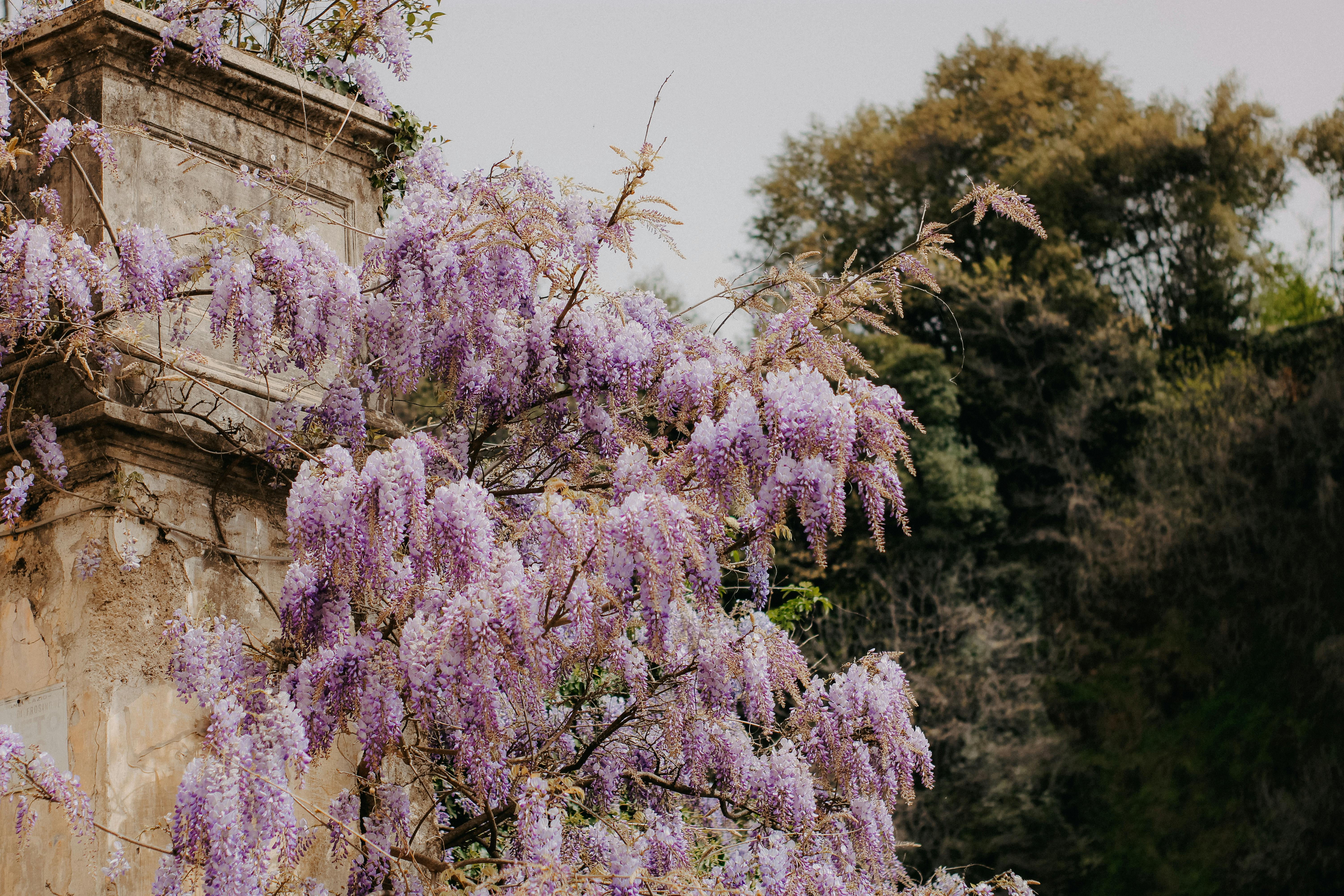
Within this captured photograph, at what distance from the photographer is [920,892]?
199 inches

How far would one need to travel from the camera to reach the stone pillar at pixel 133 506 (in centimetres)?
428

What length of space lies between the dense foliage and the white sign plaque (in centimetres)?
1102

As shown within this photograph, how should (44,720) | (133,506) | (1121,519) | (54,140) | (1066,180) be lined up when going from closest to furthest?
(44,720), (133,506), (54,140), (1121,519), (1066,180)

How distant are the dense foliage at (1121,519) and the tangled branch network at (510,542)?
32.2ft

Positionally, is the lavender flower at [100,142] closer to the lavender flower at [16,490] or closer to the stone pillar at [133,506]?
the stone pillar at [133,506]

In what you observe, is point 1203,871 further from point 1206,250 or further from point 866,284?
point 866,284

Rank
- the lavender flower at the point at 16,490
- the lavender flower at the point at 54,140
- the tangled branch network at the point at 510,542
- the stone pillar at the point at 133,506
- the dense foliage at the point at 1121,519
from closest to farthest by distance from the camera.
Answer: the tangled branch network at the point at 510,542 → the stone pillar at the point at 133,506 → the lavender flower at the point at 16,490 → the lavender flower at the point at 54,140 → the dense foliage at the point at 1121,519

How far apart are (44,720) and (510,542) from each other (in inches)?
62.2

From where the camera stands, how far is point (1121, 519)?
19.0 metres

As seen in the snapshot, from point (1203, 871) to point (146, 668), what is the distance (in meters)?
14.8

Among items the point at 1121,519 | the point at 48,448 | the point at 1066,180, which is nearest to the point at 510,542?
the point at 48,448

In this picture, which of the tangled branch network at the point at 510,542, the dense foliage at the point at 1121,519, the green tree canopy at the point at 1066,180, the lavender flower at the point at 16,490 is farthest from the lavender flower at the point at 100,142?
the green tree canopy at the point at 1066,180

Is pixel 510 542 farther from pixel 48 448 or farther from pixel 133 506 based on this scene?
pixel 48 448

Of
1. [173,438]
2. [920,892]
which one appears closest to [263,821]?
[173,438]
